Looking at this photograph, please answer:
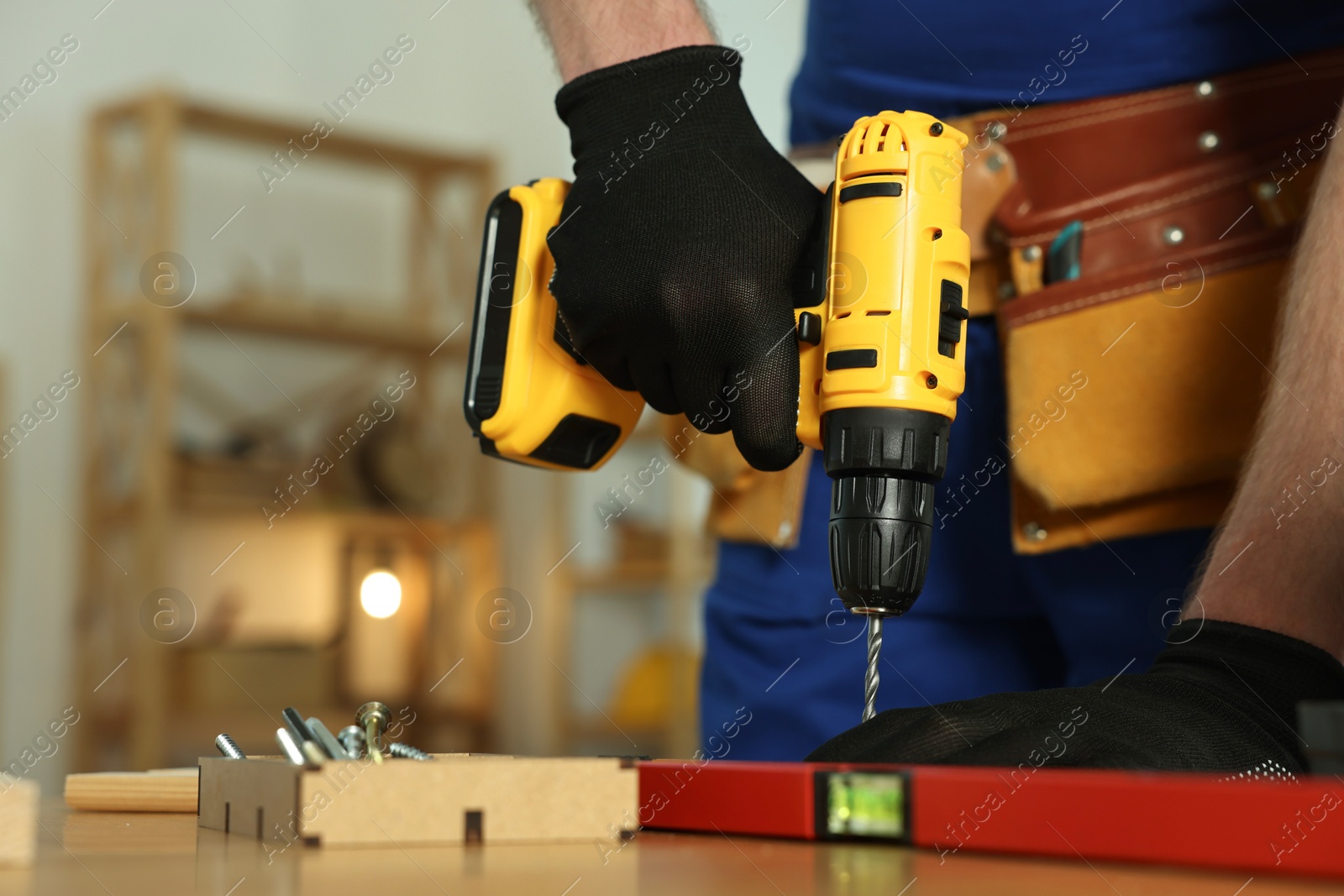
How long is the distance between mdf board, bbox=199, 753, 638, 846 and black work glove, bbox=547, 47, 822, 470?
0.33 metres

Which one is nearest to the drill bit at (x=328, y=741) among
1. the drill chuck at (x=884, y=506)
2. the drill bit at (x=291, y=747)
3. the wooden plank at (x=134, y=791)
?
the drill bit at (x=291, y=747)

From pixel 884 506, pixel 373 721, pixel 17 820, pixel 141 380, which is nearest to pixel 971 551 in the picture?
pixel 884 506

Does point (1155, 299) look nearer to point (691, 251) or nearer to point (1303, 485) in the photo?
point (1303, 485)

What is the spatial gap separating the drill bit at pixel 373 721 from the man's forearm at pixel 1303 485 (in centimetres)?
43

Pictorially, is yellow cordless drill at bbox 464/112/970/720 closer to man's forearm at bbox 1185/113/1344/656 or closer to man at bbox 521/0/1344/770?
man at bbox 521/0/1344/770

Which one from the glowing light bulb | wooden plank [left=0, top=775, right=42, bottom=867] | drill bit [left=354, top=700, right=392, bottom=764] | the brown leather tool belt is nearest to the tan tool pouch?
the brown leather tool belt

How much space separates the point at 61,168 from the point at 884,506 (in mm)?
2876

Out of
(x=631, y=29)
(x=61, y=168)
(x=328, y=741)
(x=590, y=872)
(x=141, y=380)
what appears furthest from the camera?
(x=61, y=168)

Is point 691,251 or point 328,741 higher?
point 691,251

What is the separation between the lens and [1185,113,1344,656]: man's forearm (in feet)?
2.17

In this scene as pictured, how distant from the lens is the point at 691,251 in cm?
70

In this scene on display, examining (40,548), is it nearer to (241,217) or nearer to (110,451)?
(110,451)

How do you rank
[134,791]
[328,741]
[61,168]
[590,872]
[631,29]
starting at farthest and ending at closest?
[61,168] < [631,29] < [134,791] < [328,741] < [590,872]

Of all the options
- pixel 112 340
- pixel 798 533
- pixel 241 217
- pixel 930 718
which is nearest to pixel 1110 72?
pixel 798 533
